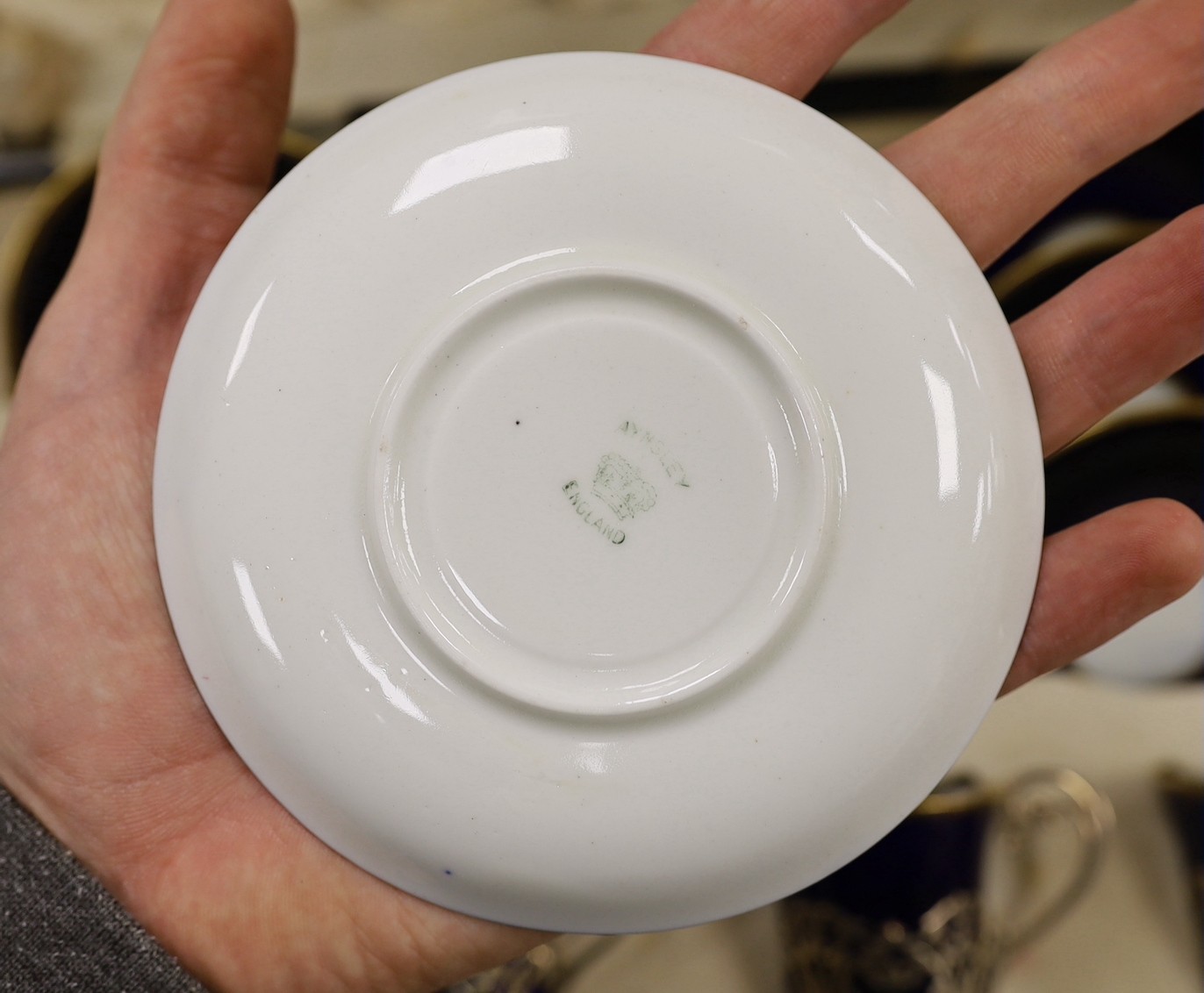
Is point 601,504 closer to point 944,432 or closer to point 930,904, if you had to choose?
point 944,432

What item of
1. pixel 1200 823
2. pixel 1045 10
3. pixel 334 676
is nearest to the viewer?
pixel 334 676

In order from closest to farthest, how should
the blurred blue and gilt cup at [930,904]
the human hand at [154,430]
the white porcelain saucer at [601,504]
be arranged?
the white porcelain saucer at [601,504], the human hand at [154,430], the blurred blue and gilt cup at [930,904]

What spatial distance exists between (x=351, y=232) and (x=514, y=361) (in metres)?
0.10

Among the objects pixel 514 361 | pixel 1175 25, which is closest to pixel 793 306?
pixel 514 361

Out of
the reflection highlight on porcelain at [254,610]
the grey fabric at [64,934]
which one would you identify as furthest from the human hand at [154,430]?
the reflection highlight on porcelain at [254,610]

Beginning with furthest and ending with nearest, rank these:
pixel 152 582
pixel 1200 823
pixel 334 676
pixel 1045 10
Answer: pixel 1045 10
pixel 1200 823
pixel 152 582
pixel 334 676

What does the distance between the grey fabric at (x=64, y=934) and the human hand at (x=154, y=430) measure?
0.02m

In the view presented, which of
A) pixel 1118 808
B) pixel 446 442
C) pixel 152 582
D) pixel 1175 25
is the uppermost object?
pixel 1175 25

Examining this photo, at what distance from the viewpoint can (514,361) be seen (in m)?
0.49

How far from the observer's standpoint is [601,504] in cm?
49

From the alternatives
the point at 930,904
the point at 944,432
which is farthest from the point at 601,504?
the point at 930,904

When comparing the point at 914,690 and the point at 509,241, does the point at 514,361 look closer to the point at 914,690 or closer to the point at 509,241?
the point at 509,241

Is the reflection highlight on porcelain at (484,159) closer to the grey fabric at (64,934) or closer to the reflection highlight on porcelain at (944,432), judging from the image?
the reflection highlight on porcelain at (944,432)

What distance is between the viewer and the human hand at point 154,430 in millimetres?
582
